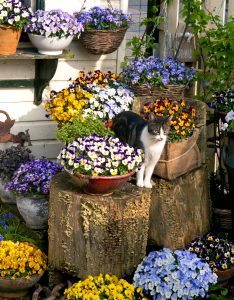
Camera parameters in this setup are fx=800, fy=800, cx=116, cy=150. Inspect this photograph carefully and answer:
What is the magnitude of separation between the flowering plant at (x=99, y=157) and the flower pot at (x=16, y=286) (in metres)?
0.84

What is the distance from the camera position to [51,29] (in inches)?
239

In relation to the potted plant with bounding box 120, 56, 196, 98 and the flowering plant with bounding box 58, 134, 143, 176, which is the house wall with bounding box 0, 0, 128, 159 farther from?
the flowering plant with bounding box 58, 134, 143, 176

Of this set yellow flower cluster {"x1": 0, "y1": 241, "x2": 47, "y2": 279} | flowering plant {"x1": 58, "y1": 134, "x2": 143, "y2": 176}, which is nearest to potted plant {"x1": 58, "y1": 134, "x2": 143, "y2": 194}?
flowering plant {"x1": 58, "y1": 134, "x2": 143, "y2": 176}

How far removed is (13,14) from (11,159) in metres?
1.13

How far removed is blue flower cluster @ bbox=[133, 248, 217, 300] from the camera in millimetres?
5141

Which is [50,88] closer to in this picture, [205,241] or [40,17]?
[40,17]

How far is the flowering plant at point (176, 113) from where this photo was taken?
18.8 feet

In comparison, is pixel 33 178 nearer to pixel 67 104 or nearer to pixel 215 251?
pixel 67 104

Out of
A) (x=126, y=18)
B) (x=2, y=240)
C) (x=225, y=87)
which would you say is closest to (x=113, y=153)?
(x=2, y=240)

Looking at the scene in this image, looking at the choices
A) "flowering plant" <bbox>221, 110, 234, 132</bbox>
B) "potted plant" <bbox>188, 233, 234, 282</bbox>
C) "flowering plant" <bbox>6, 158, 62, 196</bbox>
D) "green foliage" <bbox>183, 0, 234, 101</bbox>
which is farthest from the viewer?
"green foliage" <bbox>183, 0, 234, 101</bbox>

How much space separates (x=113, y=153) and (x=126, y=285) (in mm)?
856

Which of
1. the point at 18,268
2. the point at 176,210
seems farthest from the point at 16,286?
the point at 176,210

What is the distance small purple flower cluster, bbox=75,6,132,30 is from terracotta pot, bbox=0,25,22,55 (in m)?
0.54

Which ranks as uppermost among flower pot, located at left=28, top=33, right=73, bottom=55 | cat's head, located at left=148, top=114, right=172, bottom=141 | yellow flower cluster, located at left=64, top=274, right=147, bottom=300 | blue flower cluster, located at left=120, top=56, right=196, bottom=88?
flower pot, located at left=28, top=33, right=73, bottom=55
